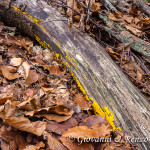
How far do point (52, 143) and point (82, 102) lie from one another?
607 mm

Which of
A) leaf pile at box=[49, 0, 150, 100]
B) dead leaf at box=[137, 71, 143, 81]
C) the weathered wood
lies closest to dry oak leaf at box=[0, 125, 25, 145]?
the weathered wood

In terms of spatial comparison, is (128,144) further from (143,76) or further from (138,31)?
(138,31)

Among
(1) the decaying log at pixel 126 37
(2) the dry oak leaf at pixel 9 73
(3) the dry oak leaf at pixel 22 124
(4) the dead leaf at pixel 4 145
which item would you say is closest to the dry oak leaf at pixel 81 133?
(3) the dry oak leaf at pixel 22 124

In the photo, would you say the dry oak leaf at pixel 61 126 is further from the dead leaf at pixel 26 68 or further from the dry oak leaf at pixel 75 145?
the dead leaf at pixel 26 68

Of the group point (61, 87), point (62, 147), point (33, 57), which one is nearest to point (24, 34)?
point (33, 57)

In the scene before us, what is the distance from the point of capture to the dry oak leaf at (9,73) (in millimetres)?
1667

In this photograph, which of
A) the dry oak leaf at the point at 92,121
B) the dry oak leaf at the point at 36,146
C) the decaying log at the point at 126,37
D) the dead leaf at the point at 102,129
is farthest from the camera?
the decaying log at the point at 126,37

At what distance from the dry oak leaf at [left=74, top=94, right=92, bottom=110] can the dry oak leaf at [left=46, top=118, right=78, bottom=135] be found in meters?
0.26

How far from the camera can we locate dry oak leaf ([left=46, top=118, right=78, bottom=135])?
1.27 metres

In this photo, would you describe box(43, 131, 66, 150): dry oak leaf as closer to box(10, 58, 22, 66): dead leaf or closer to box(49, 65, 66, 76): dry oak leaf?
box(49, 65, 66, 76): dry oak leaf

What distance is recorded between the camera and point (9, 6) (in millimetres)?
2236

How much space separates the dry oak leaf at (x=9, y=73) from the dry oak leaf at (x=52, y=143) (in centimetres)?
85

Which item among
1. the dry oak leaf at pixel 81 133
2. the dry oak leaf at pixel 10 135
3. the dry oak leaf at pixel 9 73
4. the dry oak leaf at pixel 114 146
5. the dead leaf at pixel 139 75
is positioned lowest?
the dry oak leaf at pixel 10 135

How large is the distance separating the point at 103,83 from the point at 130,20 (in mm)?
1824
